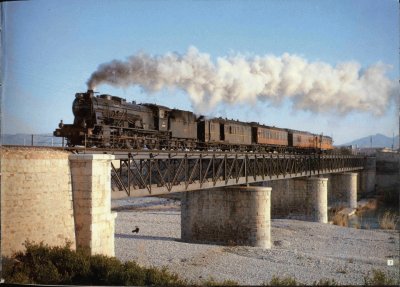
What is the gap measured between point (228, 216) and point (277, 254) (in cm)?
564

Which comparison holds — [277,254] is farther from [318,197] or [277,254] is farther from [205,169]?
[318,197]

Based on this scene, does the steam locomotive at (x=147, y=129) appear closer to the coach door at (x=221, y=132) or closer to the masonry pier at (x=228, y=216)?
the coach door at (x=221, y=132)

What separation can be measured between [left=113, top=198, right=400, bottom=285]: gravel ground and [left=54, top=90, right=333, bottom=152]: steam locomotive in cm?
629

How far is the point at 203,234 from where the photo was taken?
2927cm

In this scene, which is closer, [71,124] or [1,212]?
[1,212]

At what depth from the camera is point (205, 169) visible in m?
35.5

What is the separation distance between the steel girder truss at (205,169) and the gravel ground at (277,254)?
3744 millimetres

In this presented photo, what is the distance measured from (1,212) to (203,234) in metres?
18.4

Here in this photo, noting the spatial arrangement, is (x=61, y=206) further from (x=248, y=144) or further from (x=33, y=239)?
(x=248, y=144)

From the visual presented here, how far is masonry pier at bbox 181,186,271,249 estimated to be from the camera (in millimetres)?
28453

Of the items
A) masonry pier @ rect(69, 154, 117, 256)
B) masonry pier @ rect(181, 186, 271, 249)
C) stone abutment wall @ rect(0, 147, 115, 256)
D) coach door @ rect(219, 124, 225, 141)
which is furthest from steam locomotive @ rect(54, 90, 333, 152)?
masonry pier @ rect(181, 186, 271, 249)

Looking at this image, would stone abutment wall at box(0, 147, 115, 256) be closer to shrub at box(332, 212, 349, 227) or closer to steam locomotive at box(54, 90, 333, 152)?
steam locomotive at box(54, 90, 333, 152)

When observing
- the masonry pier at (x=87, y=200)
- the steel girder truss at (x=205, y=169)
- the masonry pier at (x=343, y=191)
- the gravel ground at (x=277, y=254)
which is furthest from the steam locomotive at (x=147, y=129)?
the masonry pier at (x=343, y=191)

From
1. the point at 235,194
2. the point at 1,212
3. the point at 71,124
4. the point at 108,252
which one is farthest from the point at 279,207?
the point at 1,212
